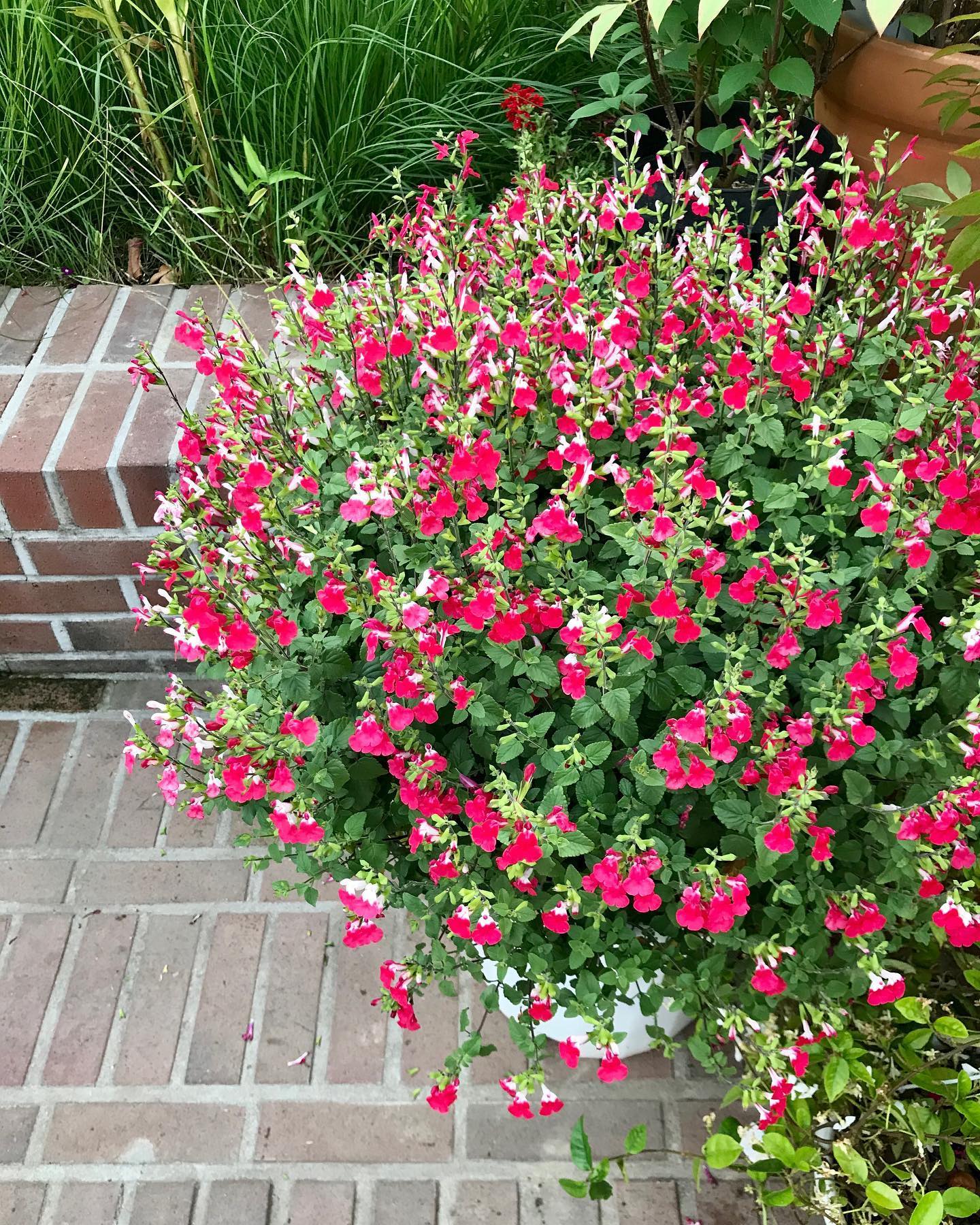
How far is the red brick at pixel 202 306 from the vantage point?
2.33m

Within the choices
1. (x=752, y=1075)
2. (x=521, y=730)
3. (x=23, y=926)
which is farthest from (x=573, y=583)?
(x=23, y=926)

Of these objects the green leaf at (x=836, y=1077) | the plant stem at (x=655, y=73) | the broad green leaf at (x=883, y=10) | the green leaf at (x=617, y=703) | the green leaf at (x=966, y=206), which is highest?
the broad green leaf at (x=883, y=10)

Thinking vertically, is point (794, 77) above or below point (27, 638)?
above

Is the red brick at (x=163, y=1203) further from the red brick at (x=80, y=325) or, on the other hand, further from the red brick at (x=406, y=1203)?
the red brick at (x=80, y=325)

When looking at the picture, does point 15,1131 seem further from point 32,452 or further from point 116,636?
point 32,452

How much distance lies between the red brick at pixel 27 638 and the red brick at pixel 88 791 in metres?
0.22

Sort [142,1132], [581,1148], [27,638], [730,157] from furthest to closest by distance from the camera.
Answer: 1. [27,638]
2. [730,157]
3. [142,1132]
4. [581,1148]

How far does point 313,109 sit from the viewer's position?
2.47 m

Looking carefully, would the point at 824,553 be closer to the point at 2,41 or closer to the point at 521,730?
the point at 521,730

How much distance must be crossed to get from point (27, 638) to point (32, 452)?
49 centimetres

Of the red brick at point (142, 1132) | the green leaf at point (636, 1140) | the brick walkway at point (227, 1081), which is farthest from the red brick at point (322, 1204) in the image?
the green leaf at point (636, 1140)

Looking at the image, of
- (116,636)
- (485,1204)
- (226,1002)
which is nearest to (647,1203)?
(485,1204)

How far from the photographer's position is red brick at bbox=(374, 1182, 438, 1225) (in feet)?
5.45

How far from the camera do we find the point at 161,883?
6.86ft
